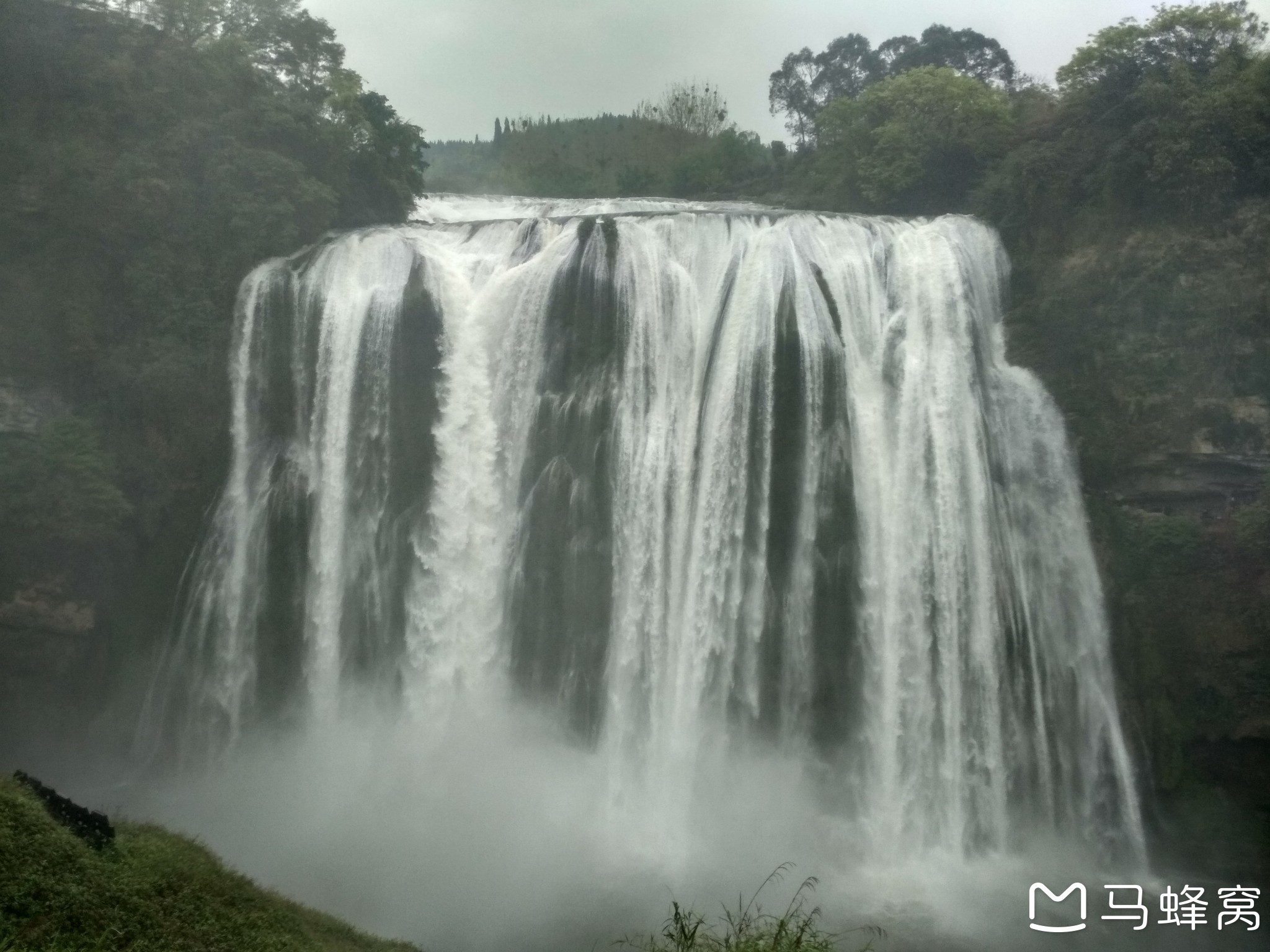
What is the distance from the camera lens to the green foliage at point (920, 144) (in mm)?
27719

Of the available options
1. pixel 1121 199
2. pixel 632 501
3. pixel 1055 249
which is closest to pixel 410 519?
pixel 632 501

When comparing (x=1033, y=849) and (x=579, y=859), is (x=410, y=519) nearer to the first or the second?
(x=579, y=859)

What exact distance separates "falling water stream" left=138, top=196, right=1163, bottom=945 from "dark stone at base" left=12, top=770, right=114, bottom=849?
780 cm

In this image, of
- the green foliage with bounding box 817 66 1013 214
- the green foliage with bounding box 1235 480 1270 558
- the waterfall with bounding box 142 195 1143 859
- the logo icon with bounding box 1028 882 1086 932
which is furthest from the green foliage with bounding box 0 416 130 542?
the green foliage with bounding box 1235 480 1270 558

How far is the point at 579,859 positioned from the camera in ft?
58.2

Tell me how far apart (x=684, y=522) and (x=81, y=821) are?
36.3ft

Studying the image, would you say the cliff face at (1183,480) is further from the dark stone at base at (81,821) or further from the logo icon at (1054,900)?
the dark stone at base at (81,821)

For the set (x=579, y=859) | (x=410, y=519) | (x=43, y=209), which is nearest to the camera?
(x=579, y=859)

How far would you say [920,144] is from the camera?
2831 centimetres

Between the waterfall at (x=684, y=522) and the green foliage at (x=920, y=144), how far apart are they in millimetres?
5490

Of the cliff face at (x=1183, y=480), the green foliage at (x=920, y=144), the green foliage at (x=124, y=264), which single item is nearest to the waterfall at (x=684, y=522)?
the cliff face at (x=1183, y=480)

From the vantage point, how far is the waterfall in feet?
61.7

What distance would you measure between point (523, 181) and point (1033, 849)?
34769 millimetres

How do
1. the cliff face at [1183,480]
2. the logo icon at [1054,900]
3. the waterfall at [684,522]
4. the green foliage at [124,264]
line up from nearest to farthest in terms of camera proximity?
the logo icon at [1054,900]
the cliff face at [1183,480]
the waterfall at [684,522]
the green foliage at [124,264]
